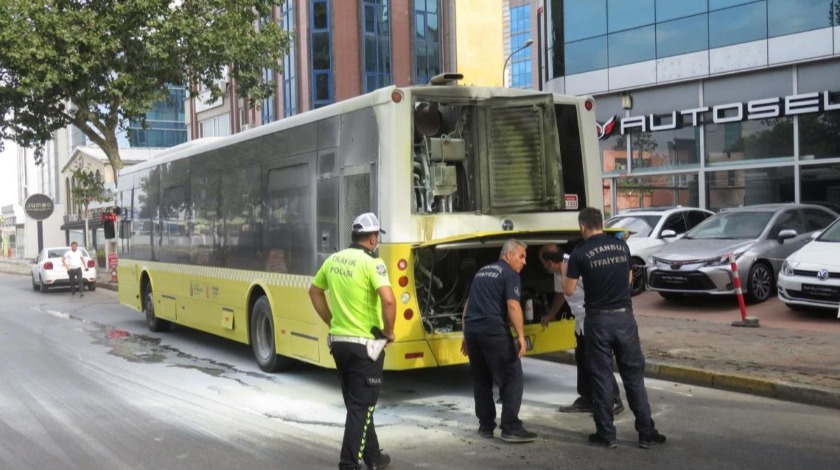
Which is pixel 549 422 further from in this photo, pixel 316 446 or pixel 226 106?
pixel 226 106

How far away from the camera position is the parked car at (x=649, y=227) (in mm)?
15734

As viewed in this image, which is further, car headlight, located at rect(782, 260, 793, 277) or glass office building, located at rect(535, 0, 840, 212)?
glass office building, located at rect(535, 0, 840, 212)

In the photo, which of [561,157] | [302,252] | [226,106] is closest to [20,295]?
[302,252]

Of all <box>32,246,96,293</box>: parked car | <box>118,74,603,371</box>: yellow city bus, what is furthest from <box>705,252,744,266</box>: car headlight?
<box>32,246,96,293</box>: parked car

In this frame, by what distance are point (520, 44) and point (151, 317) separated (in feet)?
350

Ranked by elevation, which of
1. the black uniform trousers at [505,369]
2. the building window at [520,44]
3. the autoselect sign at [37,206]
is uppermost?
the building window at [520,44]

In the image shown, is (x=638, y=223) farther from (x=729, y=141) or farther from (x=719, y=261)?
(x=729, y=141)

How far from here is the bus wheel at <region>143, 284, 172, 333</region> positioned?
1462 centimetres

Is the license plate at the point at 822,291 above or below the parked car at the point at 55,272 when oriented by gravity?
above

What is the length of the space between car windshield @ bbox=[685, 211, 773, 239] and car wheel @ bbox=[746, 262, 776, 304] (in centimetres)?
61

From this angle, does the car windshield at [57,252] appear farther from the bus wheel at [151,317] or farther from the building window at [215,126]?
the building window at [215,126]

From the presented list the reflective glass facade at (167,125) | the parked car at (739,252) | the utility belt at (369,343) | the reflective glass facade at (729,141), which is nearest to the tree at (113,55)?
the reflective glass facade at (729,141)

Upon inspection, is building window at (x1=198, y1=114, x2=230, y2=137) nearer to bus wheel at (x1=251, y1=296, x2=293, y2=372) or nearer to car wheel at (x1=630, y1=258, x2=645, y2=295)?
car wheel at (x1=630, y1=258, x2=645, y2=295)

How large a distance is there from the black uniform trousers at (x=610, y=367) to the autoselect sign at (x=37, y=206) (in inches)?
1269
